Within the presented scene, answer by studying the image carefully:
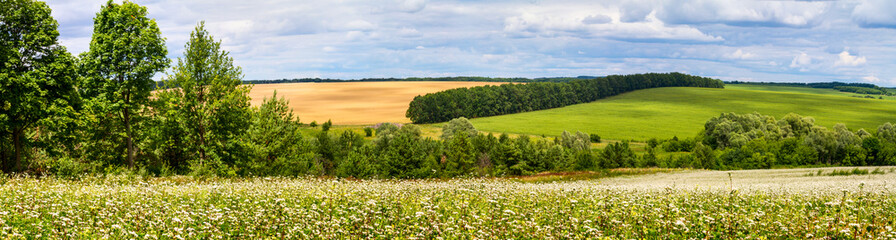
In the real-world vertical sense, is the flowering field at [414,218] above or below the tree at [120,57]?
below

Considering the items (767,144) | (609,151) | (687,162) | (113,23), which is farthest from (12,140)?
(767,144)

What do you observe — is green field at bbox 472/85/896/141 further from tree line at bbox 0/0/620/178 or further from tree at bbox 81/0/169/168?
tree at bbox 81/0/169/168

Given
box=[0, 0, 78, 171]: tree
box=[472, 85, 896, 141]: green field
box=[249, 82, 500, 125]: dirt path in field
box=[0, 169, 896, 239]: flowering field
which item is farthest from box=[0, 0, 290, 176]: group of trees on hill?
box=[472, 85, 896, 141]: green field

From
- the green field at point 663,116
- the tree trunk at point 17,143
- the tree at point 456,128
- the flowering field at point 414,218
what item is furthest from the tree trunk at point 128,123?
the green field at point 663,116

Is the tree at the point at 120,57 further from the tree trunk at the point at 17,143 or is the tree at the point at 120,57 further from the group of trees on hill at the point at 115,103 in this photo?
the tree trunk at the point at 17,143

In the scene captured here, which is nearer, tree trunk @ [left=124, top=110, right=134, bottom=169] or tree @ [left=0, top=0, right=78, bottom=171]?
tree @ [left=0, top=0, right=78, bottom=171]

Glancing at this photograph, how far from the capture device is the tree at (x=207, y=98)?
36.5 m

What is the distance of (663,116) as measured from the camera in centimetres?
17262

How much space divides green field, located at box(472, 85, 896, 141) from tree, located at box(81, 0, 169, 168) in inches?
4634

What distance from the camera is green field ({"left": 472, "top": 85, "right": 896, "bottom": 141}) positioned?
148250mm

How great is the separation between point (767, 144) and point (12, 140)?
113 meters

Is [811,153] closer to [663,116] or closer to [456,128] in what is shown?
[456,128]

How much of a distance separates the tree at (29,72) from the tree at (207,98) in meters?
5.61

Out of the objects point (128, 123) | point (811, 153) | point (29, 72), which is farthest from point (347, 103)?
point (29, 72)
